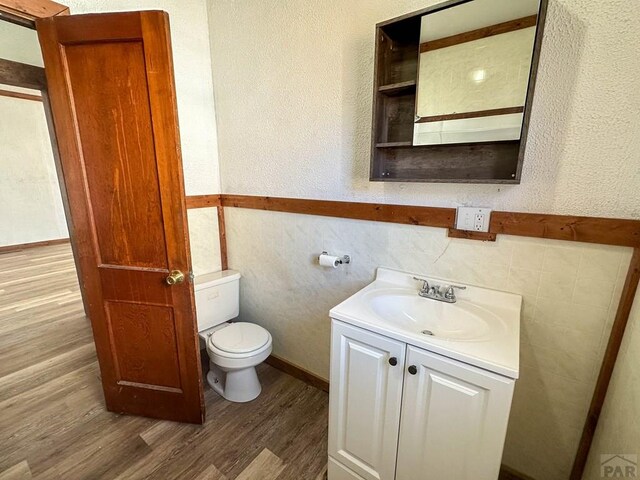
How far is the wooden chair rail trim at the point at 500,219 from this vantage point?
1007mm

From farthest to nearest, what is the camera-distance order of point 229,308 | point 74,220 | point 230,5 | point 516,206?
1. point 229,308
2. point 230,5
3. point 74,220
4. point 516,206

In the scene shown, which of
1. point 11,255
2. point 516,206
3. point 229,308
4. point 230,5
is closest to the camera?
point 516,206

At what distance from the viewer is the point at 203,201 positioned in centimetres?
208

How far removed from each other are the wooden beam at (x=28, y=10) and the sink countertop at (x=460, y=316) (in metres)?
1.92

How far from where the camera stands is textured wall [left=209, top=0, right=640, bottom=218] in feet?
3.16

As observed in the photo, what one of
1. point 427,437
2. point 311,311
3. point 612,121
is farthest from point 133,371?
point 612,121

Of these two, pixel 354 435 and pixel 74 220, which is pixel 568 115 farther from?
pixel 74 220

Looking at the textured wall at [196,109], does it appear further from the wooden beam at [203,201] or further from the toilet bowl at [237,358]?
the toilet bowl at [237,358]

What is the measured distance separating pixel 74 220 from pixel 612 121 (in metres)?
2.32

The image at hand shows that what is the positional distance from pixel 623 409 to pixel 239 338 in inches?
69.5

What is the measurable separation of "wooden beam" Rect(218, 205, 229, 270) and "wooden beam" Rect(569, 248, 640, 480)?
7.22 feet

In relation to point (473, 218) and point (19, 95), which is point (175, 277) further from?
point (19, 95)

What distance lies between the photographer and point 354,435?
1.22 metres

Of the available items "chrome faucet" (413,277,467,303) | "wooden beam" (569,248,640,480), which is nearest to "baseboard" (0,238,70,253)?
"chrome faucet" (413,277,467,303)
